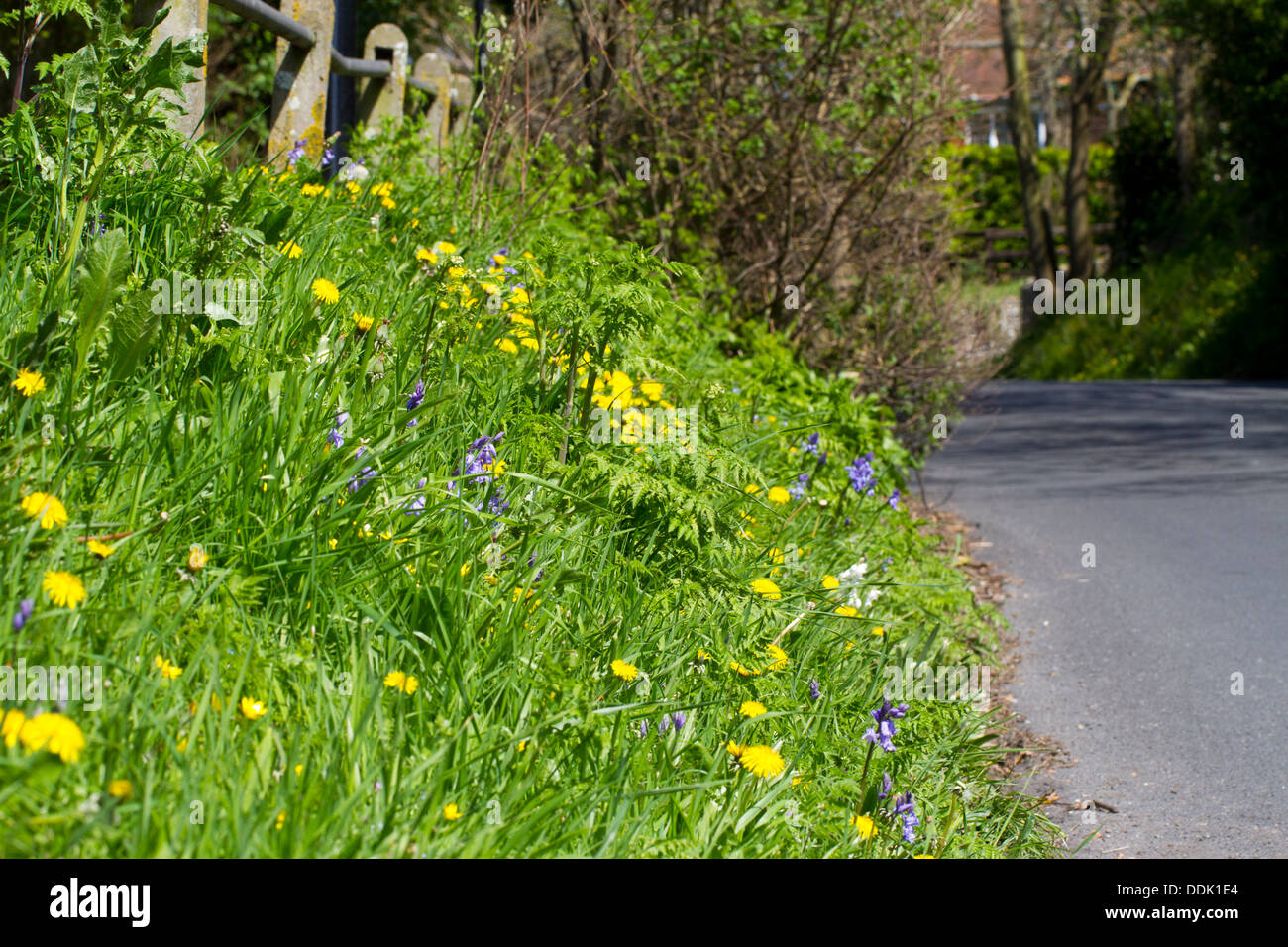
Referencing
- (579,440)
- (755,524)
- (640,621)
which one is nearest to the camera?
(640,621)

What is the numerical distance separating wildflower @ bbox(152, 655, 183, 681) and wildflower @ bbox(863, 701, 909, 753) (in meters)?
1.45

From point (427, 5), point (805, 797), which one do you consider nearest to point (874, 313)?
point (805, 797)

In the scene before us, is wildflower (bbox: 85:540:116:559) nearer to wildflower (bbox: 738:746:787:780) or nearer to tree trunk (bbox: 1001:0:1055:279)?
wildflower (bbox: 738:746:787:780)

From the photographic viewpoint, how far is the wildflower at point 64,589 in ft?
Answer: 6.73

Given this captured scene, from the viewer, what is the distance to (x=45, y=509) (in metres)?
2.24

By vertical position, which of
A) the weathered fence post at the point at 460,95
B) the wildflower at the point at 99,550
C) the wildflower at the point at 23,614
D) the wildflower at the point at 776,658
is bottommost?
the wildflower at the point at 776,658

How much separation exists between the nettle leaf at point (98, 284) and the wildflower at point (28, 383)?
16cm

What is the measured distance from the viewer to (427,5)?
14.2m

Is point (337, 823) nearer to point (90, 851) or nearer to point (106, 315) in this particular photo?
point (90, 851)

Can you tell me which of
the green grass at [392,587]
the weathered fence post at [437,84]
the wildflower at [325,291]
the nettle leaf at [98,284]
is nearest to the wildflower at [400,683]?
the green grass at [392,587]

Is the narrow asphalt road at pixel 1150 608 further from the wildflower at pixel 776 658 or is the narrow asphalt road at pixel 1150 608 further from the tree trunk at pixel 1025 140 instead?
the tree trunk at pixel 1025 140

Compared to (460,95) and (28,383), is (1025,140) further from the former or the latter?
(28,383)

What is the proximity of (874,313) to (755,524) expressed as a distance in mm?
3753

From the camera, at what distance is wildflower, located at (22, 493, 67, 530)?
2.24 m
